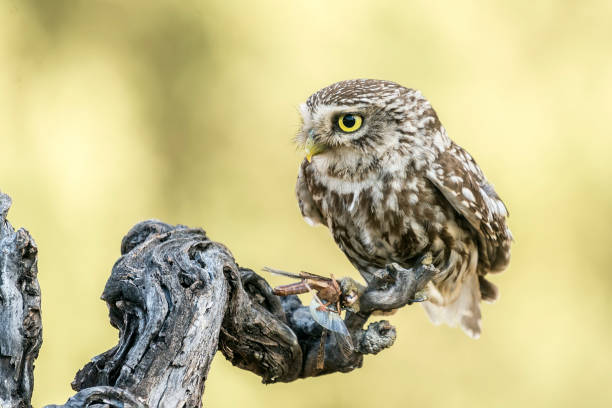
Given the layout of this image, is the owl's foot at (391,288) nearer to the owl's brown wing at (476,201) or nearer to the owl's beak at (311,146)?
the owl's brown wing at (476,201)

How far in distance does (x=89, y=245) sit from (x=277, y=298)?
216 centimetres

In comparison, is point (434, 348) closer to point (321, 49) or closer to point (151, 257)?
point (321, 49)

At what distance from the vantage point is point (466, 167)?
2.77m

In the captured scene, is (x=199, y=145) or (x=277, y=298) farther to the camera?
(x=199, y=145)

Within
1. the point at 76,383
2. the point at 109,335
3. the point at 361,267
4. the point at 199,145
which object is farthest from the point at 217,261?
the point at 199,145

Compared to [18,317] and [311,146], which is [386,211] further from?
[18,317]

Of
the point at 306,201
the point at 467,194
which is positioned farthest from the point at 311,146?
the point at 467,194

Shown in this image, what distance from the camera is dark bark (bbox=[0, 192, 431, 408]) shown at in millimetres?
1880

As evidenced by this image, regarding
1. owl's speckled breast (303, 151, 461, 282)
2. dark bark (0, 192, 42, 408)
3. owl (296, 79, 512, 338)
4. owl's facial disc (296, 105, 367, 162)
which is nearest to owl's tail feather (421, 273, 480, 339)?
owl (296, 79, 512, 338)

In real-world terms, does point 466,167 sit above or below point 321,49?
below

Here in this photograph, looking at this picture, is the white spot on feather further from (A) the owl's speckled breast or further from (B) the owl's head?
(B) the owl's head

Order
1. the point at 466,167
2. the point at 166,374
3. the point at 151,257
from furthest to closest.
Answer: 1. the point at 466,167
2. the point at 151,257
3. the point at 166,374

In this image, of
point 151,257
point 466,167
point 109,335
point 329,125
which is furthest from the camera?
point 109,335

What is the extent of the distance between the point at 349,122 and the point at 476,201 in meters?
0.55
